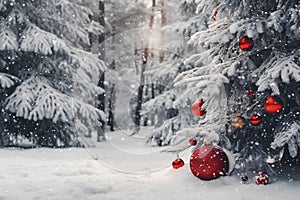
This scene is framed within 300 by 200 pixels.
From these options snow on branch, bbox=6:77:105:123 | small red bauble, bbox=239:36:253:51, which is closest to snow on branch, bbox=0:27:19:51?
snow on branch, bbox=6:77:105:123

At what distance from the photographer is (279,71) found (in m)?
5.17

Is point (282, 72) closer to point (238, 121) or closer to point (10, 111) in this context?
point (238, 121)

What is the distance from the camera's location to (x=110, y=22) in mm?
20000

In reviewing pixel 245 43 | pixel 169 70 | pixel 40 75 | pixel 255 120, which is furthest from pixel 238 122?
pixel 169 70

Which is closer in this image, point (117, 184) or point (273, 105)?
point (273, 105)

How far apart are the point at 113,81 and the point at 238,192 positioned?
1840 cm

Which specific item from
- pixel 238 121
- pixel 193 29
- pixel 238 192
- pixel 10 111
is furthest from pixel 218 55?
pixel 193 29

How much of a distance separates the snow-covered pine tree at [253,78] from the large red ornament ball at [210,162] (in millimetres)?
209

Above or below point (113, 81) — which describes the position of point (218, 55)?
below

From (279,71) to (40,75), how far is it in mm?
8059

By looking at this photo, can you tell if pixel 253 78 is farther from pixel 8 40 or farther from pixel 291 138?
pixel 8 40

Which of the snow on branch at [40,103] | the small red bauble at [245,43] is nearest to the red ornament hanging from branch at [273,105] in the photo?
the small red bauble at [245,43]

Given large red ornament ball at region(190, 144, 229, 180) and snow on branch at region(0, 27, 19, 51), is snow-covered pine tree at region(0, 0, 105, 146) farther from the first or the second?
large red ornament ball at region(190, 144, 229, 180)

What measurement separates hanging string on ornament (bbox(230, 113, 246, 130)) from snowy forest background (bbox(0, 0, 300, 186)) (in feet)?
0.75
